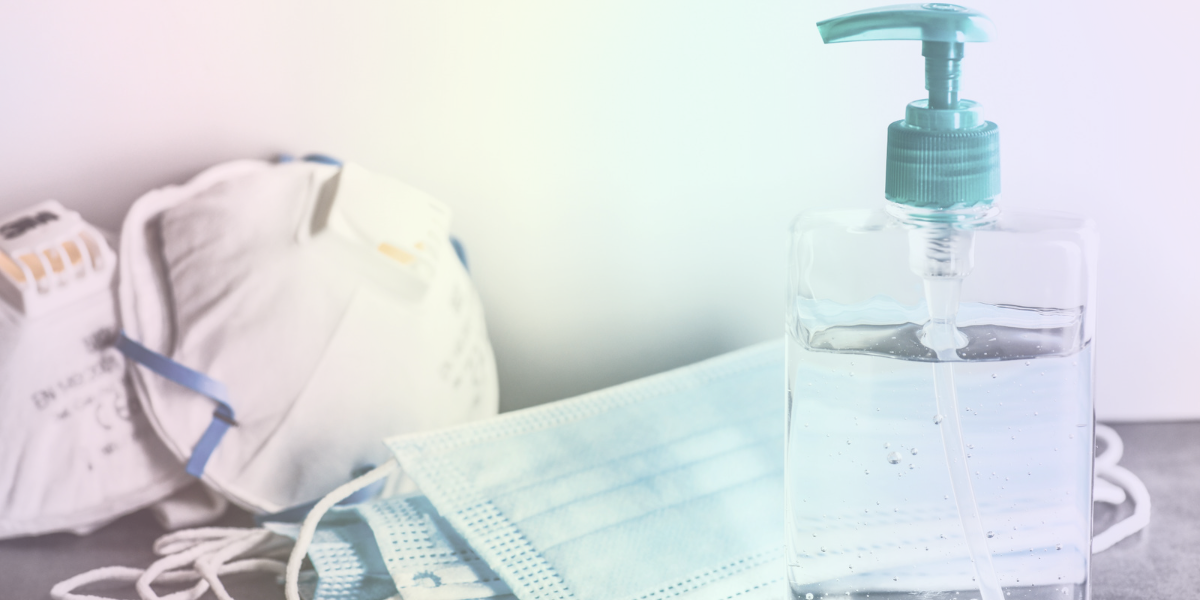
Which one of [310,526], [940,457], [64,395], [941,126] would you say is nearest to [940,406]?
[940,457]

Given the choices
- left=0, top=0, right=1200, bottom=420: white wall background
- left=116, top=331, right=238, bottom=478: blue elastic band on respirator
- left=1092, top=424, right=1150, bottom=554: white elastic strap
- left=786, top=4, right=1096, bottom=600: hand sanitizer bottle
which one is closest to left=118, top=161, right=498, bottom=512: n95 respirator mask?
left=116, top=331, right=238, bottom=478: blue elastic band on respirator

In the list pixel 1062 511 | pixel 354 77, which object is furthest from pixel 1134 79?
pixel 354 77

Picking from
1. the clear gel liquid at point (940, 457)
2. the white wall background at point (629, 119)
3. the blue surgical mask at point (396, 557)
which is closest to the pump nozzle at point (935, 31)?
the clear gel liquid at point (940, 457)

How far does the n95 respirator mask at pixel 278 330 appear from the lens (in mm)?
588

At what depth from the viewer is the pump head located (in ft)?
1.39

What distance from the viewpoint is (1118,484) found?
0.65m

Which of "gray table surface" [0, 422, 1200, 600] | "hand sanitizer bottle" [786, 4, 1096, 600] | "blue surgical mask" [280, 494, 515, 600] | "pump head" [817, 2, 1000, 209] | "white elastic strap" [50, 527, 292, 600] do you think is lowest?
"gray table surface" [0, 422, 1200, 600]

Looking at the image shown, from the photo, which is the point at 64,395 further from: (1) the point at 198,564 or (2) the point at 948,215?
(2) the point at 948,215

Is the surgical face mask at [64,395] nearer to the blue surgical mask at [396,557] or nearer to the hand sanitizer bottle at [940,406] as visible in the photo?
the blue surgical mask at [396,557]

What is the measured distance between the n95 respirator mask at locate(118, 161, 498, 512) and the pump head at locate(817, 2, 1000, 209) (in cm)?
34

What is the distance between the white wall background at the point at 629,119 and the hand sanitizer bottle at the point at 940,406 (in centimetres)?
22

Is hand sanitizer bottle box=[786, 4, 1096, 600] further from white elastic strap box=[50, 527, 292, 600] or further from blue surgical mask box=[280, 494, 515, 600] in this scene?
white elastic strap box=[50, 527, 292, 600]

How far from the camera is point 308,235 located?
61cm

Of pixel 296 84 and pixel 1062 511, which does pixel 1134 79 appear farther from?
pixel 296 84
